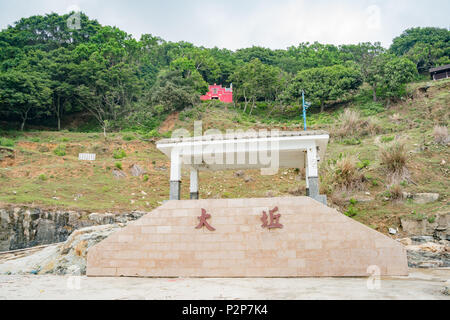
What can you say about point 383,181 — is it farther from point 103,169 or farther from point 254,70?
point 254,70

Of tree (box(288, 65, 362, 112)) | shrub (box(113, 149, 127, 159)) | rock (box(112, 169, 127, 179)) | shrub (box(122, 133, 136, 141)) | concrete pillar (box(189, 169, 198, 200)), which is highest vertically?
tree (box(288, 65, 362, 112))

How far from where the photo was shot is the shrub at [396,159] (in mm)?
12516

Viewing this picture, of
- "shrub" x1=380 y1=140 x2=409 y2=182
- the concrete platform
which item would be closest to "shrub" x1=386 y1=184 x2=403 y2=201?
"shrub" x1=380 y1=140 x2=409 y2=182

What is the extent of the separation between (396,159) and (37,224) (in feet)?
47.2

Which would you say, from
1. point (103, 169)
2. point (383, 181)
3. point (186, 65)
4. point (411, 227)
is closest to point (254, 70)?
point (186, 65)

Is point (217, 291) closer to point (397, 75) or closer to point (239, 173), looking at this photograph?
point (239, 173)

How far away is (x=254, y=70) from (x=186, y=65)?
22.8 ft

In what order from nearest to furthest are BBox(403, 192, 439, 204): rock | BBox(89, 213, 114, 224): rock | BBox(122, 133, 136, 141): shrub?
1. BBox(403, 192, 439, 204): rock
2. BBox(89, 213, 114, 224): rock
3. BBox(122, 133, 136, 141): shrub

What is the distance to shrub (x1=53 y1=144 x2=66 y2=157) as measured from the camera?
2057cm

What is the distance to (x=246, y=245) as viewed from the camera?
6.33 metres

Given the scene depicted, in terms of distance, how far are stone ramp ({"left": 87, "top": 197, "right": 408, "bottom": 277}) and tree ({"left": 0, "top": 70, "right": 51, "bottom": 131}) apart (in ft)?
77.6

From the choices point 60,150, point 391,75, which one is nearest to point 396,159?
point 391,75

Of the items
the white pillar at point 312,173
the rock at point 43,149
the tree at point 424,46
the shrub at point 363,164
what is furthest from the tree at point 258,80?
the white pillar at point 312,173

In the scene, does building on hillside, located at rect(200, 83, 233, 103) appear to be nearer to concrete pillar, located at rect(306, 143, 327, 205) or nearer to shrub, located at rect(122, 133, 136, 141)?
shrub, located at rect(122, 133, 136, 141)
